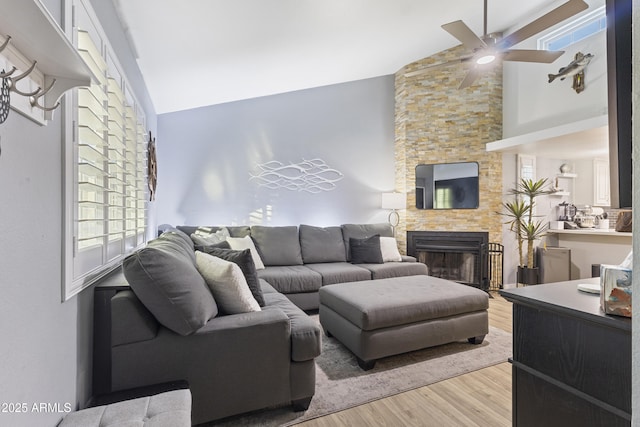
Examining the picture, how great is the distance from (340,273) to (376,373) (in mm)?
1465

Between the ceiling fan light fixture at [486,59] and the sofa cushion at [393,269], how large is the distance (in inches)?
93.5

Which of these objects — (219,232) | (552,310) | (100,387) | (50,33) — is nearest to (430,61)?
(219,232)

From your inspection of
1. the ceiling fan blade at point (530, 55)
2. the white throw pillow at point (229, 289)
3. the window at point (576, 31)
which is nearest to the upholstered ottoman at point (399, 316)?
the white throw pillow at point (229, 289)

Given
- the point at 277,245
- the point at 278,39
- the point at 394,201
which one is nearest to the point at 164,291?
the point at 277,245

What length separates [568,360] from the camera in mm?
984

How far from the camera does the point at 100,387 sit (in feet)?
4.80

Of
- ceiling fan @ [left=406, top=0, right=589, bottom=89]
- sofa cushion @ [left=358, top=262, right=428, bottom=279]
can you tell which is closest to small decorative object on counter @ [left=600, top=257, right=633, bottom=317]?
ceiling fan @ [left=406, top=0, right=589, bottom=89]

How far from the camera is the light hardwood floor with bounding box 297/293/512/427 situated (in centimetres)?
166

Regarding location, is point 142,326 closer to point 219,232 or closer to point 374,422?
point 374,422

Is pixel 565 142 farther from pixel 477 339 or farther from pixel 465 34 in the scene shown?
pixel 477 339

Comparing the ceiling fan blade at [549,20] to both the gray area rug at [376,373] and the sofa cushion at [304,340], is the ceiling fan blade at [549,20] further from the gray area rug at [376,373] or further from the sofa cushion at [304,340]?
Result: the sofa cushion at [304,340]

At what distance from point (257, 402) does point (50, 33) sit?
172 cm

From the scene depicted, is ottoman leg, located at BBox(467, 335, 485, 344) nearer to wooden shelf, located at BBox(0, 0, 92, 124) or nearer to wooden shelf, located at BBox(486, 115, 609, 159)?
wooden shelf, located at BBox(486, 115, 609, 159)

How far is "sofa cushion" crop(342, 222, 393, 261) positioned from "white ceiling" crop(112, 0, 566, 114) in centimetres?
230
